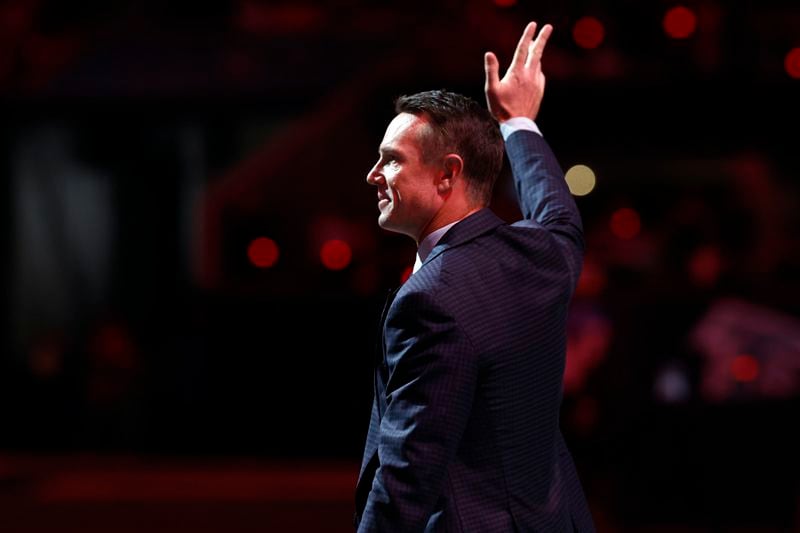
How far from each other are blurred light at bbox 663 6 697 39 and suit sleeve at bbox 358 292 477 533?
19.8 ft

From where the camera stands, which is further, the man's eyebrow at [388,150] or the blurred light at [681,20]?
the blurred light at [681,20]

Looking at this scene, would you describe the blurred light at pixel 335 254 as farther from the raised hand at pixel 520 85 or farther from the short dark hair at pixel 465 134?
the short dark hair at pixel 465 134

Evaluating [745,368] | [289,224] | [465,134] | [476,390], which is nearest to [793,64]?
[745,368]

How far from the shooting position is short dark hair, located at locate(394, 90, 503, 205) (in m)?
1.71

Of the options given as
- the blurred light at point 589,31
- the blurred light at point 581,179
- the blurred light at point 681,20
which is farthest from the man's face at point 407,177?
the blurred light at point 581,179

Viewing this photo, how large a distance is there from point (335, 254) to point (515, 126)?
5.89 meters

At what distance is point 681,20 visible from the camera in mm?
7074

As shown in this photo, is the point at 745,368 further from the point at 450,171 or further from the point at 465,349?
the point at 465,349

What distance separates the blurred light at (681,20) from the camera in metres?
7.05

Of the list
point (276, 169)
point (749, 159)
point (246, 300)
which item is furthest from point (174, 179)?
point (749, 159)

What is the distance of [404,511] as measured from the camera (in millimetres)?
1500

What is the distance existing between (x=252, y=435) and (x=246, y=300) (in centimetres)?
95

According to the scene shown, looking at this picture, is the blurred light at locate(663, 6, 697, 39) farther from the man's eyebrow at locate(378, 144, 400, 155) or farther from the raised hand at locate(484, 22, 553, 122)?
the man's eyebrow at locate(378, 144, 400, 155)

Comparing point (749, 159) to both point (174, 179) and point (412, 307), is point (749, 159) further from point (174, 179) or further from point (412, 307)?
point (412, 307)
